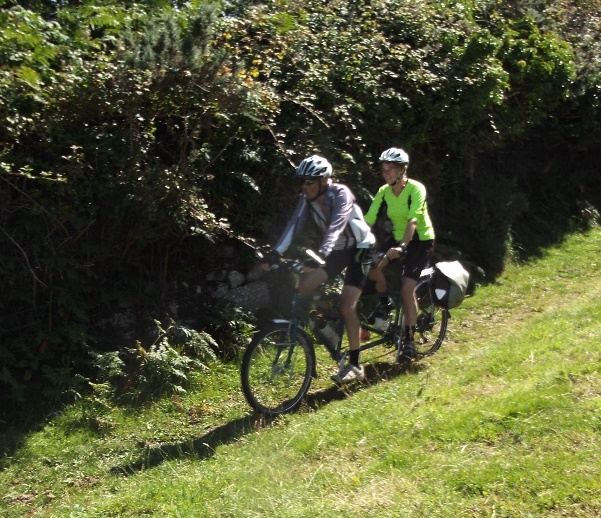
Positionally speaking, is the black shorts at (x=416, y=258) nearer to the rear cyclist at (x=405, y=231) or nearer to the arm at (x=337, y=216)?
the rear cyclist at (x=405, y=231)

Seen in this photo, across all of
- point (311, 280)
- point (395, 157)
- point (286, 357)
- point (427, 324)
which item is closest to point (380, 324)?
point (427, 324)

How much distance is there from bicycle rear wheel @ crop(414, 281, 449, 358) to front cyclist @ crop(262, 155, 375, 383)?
3.58 ft

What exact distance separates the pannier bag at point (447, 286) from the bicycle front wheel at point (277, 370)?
192 centimetres

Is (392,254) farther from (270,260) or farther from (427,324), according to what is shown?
(270,260)

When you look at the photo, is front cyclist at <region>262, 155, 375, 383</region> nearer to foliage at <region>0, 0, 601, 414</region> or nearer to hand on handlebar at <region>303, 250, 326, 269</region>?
hand on handlebar at <region>303, 250, 326, 269</region>

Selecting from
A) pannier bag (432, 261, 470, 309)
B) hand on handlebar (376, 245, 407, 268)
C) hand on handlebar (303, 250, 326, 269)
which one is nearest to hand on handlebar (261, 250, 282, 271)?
hand on handlebar (303, 250, 326, 269)

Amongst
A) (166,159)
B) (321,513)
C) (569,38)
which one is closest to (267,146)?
(166,159)

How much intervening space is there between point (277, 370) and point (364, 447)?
1.43 m

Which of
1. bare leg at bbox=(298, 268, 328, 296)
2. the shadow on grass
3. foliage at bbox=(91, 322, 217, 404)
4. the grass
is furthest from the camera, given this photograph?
foliage at bbox=(91, 322, 217, 404)

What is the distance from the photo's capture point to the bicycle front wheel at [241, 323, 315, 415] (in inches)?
267

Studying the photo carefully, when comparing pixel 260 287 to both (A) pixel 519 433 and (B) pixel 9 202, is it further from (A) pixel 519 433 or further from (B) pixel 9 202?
(A) pixel 519 433

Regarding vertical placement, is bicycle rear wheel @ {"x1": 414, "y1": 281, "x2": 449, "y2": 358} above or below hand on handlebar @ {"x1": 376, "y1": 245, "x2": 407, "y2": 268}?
below

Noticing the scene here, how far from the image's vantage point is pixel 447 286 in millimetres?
8289

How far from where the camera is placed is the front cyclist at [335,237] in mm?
6840
